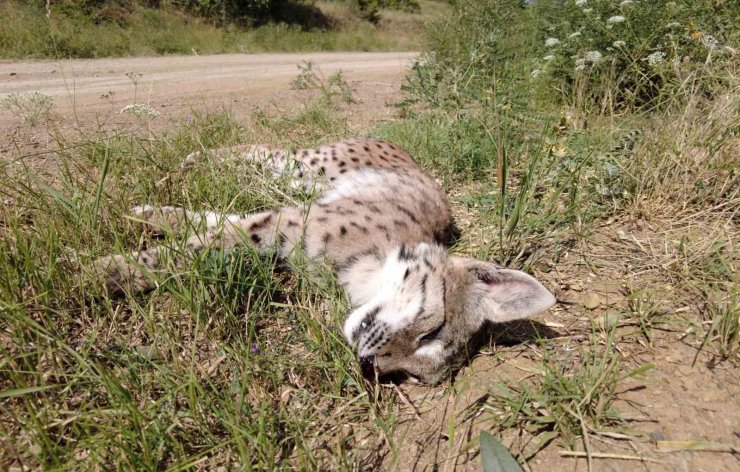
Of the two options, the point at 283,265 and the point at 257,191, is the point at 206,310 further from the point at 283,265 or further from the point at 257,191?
the point at 257,191

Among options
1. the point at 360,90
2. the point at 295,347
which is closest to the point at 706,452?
the point at 295,347

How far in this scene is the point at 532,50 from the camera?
784 centimetres

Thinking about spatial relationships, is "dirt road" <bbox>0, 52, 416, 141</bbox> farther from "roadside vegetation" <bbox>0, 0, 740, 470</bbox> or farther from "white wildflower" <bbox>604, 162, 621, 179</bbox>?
"white wildflower" <bbox>604, 162, 621, 179</bbox>

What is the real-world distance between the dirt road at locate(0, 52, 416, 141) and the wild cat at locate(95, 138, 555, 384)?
3.11 meters

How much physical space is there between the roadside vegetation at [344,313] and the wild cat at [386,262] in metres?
0.16

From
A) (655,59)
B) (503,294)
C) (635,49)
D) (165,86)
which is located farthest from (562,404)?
(165,86)

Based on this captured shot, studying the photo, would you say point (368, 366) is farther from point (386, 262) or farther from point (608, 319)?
point (608, 319)

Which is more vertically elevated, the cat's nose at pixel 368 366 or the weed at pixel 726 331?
the weed at pixel 726 331

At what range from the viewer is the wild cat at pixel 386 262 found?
2.75 m

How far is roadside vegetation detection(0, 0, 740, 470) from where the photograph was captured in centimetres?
210

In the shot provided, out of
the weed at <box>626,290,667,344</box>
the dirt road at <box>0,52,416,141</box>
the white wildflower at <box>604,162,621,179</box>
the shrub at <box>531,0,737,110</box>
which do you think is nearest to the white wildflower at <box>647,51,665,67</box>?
the shrub at <box>531,0,737,110</box>

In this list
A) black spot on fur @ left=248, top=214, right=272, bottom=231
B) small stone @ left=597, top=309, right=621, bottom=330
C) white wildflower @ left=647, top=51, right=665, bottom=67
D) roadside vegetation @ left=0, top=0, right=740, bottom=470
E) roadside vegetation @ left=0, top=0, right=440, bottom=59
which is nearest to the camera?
roadside vegetation @ left=0, top=0, right=740, bottom=470

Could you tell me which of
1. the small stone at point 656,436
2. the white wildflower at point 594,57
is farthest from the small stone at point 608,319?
the white wildflower at point 594,57

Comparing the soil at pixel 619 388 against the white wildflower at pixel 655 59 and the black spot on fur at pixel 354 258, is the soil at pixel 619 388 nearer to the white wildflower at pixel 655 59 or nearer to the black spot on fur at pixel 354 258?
the black spot on fur at pixel 354 258
